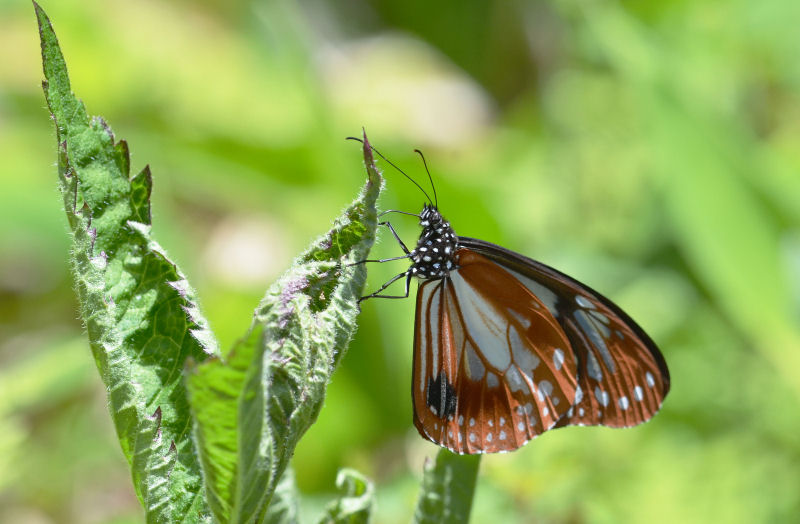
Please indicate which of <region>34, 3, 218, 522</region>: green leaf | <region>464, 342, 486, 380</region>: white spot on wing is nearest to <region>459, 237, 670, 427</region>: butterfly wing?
<region>464, 342, 486, 380</region>: white spot on wing

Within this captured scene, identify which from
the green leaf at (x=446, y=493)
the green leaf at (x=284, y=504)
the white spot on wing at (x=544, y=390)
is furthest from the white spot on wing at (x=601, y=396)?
the green leaf at (x=284, y=504)

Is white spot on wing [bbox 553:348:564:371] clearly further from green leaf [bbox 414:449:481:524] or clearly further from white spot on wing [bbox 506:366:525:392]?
green leaf [bbox 414:449:481:524]

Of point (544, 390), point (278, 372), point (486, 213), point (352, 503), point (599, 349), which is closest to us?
point (278, 372)

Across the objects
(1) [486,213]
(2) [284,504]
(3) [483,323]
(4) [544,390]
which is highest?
(1) [486,213]

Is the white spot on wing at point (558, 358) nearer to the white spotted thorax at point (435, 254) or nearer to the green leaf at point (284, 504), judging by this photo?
the white spotted thorax at point (435, 254)

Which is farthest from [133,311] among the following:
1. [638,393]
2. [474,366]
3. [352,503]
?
[638,393]

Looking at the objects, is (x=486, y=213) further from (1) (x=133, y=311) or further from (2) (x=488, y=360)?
(1) (x=133, y=311)

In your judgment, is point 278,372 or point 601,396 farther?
point 601,396
